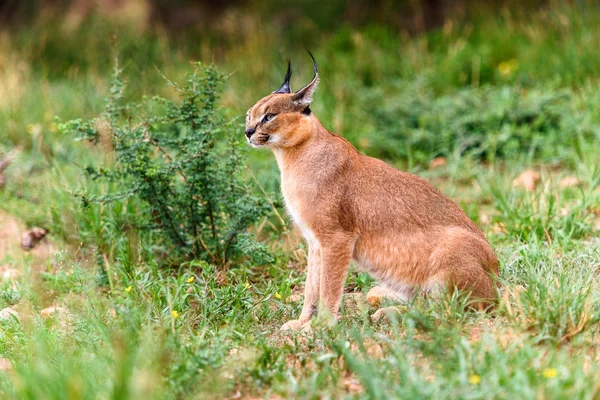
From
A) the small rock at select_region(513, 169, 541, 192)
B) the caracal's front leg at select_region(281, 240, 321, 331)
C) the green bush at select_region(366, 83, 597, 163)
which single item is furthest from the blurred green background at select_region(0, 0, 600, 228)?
the caracal's front leg at select_region(281, 240, 321, 331)

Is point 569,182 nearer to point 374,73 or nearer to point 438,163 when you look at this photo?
point 438,163

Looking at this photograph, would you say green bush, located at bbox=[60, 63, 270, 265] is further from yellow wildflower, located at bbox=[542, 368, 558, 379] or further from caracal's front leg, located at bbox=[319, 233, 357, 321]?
yellow wildflower, located at bbox=[542, 368, 558, 379]

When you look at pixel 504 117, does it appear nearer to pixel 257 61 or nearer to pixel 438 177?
pixel 438 177


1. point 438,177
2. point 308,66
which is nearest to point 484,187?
point 438,177

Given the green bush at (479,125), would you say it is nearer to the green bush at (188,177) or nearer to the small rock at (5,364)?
the green bush at (188,177)

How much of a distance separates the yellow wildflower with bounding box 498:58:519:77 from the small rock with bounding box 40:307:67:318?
6.33 m

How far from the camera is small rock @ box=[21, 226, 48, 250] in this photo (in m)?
6.15

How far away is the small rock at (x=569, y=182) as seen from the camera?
21.8 ft

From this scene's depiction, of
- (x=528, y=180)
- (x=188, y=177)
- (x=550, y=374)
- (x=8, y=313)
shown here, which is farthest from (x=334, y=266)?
(x=528, y=180)

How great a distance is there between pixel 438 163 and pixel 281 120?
3.50m

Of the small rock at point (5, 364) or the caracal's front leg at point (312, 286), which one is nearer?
the small rock at point (5, 364)

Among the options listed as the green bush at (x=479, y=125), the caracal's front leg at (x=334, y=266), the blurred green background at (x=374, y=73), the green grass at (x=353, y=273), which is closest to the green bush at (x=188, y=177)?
the green grass at (x=353, y=273)

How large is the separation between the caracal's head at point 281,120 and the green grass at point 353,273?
899 mm

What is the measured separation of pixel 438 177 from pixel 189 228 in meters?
2.82
